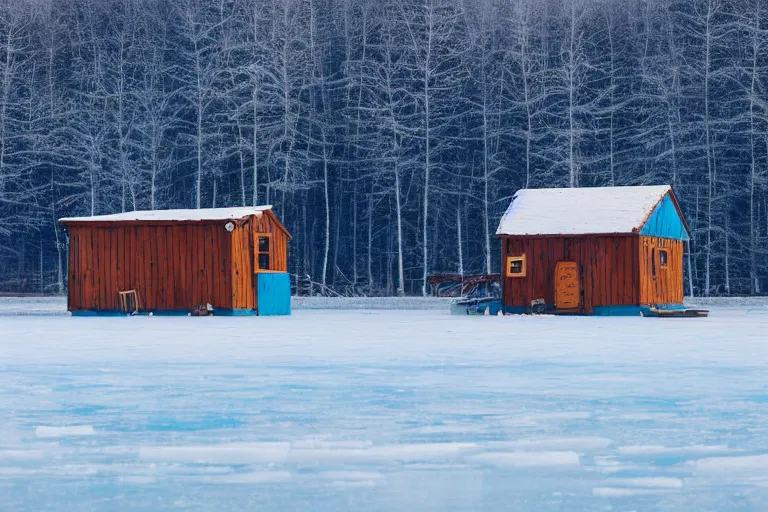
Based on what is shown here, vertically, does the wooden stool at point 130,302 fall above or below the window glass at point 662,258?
below

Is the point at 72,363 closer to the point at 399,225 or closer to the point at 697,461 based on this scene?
the point at 697,461

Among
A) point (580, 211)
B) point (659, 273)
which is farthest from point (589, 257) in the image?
point (659, 273)

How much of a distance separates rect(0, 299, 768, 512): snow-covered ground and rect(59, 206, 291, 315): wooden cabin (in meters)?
15.9

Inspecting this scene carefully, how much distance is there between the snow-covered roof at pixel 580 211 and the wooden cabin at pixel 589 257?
1.2 inches

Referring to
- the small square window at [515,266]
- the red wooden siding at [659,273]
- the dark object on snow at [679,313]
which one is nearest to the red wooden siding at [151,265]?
the small square window at [515,266]

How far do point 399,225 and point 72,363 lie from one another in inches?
1374

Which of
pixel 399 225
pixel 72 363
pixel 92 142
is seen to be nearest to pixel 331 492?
pixel 72 363

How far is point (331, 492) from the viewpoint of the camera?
737 centimetres

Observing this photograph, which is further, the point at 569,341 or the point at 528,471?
the point at 569,341

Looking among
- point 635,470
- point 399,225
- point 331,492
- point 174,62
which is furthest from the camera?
point 174,62

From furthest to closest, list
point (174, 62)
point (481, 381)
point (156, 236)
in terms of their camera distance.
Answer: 1. point (174, 62)
2. point (156, 236)
3. point (481, 381)

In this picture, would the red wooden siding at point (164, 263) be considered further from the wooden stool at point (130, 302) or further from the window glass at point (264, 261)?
the window glass at point (264, 261)

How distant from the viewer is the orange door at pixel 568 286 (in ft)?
121

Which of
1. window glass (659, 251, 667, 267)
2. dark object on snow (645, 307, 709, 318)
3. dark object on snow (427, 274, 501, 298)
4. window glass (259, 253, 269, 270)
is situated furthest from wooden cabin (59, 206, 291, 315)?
window glass (659, 251, 667, 267)
